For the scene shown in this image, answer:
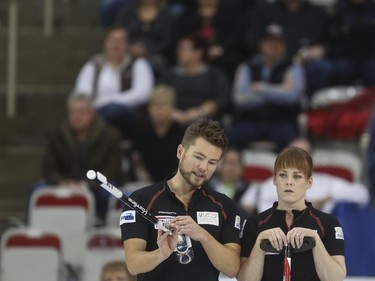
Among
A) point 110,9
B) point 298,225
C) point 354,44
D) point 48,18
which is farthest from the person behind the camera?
point 48,18

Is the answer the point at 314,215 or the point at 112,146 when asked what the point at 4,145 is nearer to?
the point at 112,146

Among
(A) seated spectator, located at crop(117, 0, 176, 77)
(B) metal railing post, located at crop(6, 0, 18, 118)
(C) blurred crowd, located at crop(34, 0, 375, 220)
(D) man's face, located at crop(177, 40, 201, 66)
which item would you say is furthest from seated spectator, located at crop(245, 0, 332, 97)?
(B) metal railing post, located at crop(6, 0, 18, 118)

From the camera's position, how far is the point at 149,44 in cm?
1407

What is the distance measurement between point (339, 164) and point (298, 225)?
6206mm

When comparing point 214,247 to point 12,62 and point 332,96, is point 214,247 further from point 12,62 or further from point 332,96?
point 12,62

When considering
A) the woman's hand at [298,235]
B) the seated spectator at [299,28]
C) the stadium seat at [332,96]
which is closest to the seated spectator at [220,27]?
the seated spectator at [299,28]

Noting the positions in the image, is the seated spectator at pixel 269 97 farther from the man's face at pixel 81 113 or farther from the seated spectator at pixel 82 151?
the man's face at pixel 81 113

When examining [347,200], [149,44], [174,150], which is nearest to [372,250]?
[347,200]

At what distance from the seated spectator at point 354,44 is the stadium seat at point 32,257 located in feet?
14.8

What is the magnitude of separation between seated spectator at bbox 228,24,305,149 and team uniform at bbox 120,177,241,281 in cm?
643

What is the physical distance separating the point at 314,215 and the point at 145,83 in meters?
6.60

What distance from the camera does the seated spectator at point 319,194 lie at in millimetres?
11383

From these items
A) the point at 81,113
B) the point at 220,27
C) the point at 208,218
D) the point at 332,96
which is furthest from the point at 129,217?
the point at 220,27

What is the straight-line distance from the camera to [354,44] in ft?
46.9
